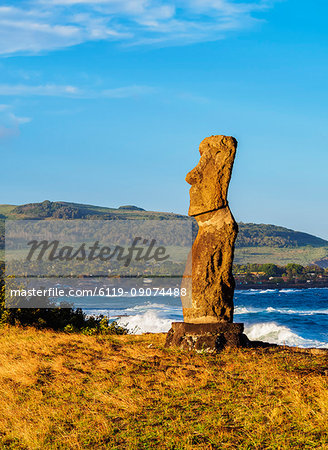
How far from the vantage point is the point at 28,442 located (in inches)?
327

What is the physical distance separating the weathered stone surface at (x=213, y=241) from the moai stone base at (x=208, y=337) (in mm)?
376

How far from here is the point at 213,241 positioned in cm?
1431

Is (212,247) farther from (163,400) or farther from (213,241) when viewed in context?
(163,400)

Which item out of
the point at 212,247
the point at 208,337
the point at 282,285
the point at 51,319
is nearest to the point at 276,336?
the point at 51,319

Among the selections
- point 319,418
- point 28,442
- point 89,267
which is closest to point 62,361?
point 28,442

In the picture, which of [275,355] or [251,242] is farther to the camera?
[251,242]

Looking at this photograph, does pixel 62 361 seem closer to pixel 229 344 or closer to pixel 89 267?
pixel 229 344

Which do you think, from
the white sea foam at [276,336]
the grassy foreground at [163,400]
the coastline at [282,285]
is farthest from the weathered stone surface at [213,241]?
the coastline at [282,285]

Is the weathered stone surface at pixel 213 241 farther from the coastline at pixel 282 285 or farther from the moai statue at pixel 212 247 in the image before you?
the coastline at pixel 282 285

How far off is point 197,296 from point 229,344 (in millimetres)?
1501

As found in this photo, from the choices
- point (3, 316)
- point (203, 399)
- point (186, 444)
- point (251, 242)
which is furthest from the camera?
point (251, 242)

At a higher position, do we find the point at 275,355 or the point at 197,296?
the point at 197,296

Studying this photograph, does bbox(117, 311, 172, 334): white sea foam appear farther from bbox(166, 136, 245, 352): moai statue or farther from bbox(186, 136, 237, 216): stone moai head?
bbox(186, 136, 237, 216): stone moai head

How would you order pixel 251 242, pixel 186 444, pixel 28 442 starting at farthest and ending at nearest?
pixel 251 242 → pixel 28 442 → pixel 186 444
